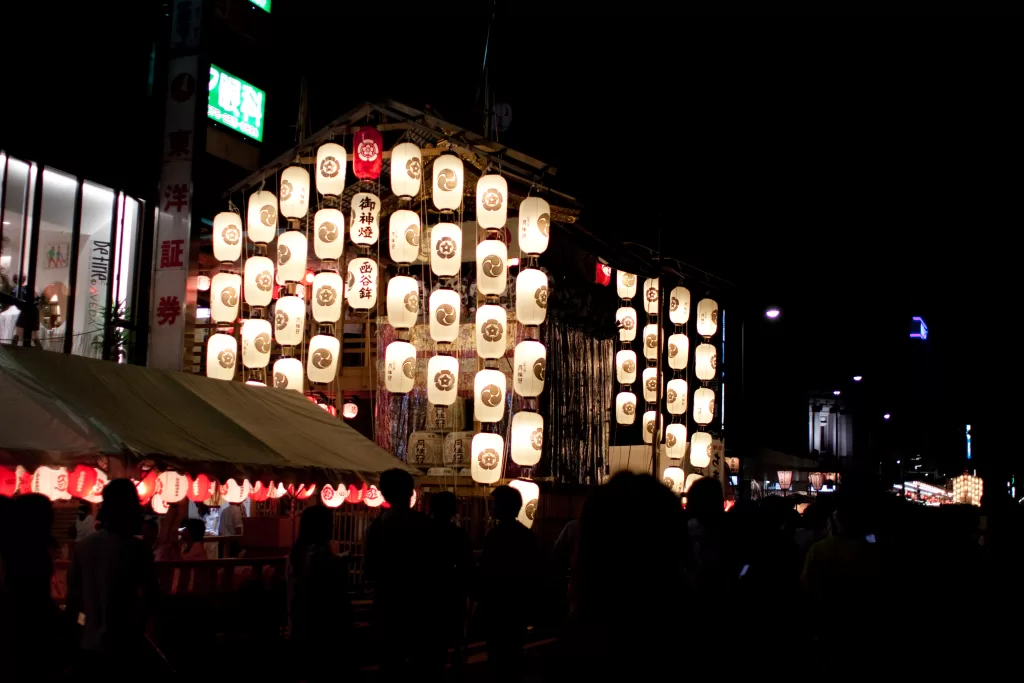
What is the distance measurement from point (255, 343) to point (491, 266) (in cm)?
438

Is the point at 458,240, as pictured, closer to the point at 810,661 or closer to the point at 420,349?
the point at 420,349

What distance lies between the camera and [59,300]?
645 inches

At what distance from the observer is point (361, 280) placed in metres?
17.6

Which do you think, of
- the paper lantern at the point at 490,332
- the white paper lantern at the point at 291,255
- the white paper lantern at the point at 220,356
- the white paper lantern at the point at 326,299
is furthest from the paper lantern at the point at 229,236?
the paper lantern at the point at 490,332

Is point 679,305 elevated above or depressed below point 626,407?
above

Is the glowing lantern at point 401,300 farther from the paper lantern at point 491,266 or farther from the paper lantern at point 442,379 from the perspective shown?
the paper lantern at point 491,266

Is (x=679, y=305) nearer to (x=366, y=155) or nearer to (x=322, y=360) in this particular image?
(x=366, y=155)

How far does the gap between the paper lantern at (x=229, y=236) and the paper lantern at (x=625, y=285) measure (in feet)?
31.9

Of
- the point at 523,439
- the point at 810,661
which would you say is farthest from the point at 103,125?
the point at 810,661

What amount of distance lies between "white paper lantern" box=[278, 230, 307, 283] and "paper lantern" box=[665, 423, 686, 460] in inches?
405

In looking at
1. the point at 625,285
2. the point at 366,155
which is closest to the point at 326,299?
the point at 366,155

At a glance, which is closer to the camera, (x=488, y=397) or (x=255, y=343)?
(x=488, y=397)

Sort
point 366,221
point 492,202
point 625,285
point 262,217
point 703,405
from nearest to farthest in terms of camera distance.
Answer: point 492,202, point 366,221, point 262,217, point 625,285, point 703,405

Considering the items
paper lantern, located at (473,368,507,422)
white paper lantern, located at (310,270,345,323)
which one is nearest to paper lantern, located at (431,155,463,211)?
white paper lantern, located at (310,270,345,323)
